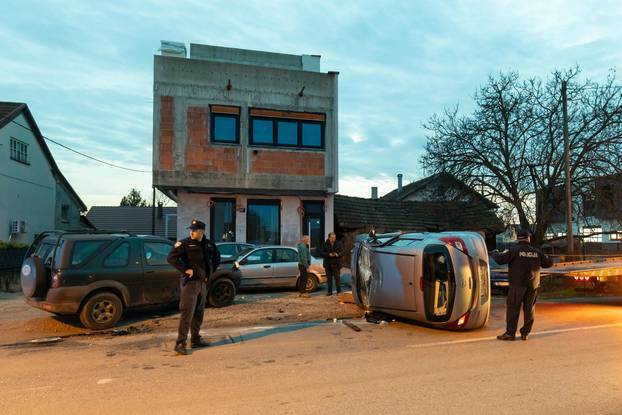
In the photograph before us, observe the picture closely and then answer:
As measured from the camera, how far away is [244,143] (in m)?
18.5

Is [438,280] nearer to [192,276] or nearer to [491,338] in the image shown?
[491,338]

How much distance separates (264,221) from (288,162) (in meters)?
2.48

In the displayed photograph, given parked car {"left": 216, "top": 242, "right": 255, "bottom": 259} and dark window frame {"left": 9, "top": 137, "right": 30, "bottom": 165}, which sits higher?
dark window frame {"left": 9, "top": 137, "right": 30, "bottom": 165}

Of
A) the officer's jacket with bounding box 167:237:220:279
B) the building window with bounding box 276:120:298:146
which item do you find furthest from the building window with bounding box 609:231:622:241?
the officer's jacket with bounding box 167:237:220:279

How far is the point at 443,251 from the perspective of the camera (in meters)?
7.82

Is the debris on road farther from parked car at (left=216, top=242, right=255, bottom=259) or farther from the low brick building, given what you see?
the low brick building

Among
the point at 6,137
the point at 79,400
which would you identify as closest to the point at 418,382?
the point at 79,400

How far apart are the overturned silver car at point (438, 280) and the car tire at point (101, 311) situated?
4647mm

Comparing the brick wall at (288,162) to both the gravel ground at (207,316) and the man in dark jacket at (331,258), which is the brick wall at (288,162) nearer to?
the man in dark jacket at (331,258)

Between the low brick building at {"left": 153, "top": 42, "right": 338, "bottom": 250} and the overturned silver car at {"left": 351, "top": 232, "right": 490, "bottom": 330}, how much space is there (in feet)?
35.2

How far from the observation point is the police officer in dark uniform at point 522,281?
7582 mm

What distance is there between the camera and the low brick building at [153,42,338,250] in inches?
704

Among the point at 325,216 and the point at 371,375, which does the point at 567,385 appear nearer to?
the point at 371,375

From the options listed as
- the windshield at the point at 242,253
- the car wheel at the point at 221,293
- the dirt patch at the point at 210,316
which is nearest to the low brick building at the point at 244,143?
the windshield at the point at 242,253
